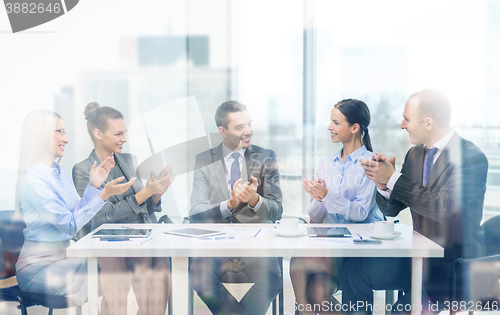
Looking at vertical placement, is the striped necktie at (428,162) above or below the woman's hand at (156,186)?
above

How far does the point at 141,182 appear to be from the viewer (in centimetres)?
218

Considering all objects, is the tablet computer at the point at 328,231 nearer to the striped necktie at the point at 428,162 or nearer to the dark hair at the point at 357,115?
the striped necktie at the point at 428,162

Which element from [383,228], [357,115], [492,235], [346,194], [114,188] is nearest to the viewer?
[383,228]

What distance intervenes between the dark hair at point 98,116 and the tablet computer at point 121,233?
0.67 m

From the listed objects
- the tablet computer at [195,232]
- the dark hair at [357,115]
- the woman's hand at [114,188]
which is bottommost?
the tablet computer at [195,232]

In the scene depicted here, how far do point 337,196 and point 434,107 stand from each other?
597mm

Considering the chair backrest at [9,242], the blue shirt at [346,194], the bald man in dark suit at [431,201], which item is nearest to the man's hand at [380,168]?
the bald man in dark suit at [431,201]

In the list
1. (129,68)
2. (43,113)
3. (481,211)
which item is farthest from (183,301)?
(481,211)

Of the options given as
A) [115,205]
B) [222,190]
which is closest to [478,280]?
[222,190]

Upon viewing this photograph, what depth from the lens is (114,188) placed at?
184cm

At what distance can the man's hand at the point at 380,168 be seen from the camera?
1746 millimetres

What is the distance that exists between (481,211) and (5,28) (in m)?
2.24

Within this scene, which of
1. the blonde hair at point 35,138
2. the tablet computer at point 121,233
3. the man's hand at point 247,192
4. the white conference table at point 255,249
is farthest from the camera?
the man's hand at point 247,192

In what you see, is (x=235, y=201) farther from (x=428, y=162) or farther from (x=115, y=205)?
(x=428, y=162)
